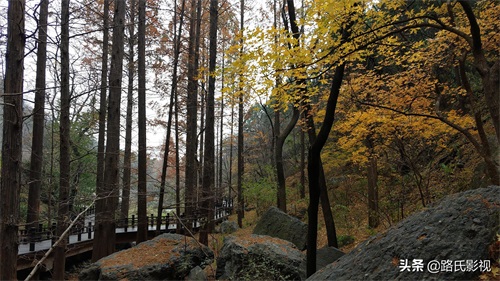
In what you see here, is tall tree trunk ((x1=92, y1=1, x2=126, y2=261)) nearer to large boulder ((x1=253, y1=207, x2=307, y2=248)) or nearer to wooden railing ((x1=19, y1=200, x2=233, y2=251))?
wooden railing ((x1=19, y1=200, x2=233, y2=251))

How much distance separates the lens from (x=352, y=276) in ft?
9.84

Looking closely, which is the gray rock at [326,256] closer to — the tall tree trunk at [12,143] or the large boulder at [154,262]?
the large boulder at [154,262]

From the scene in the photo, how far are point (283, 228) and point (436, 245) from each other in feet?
20.7

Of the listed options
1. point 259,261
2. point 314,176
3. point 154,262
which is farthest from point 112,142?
point 314,176

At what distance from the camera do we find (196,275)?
647 cm

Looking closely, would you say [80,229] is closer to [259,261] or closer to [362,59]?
[259,261]

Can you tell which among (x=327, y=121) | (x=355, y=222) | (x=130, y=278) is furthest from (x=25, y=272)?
(x=355, y=222)

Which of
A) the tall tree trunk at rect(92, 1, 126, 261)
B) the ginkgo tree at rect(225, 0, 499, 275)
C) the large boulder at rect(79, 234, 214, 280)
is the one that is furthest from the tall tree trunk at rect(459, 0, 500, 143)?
the tall tree trunk at rect(92, 1, 126, 261)

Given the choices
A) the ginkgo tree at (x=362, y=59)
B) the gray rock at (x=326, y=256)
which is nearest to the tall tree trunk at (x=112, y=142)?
the ginkgo tree at (x=362, y=59)

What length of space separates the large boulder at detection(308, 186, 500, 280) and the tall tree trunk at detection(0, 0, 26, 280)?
162 inches

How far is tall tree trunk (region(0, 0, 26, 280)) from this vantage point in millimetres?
3816

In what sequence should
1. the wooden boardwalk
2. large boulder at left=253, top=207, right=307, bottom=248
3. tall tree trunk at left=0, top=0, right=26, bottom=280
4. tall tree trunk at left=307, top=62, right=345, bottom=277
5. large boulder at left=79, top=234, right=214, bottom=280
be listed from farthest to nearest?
the wooden boardwalk < large boulder at left=253, top=207, right=307, bottom=248 < large boulder at left=79, top=234, right=214, bottom=280 < tall tree trunk at left=307, top=62, right=345, bottom=277 < tall tree trunk at left=0, top=0, right=26, bottom=280

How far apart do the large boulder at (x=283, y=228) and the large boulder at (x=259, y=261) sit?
5.92ft

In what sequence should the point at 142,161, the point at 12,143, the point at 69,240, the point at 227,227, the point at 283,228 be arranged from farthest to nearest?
Result: 1. the point at 227,227
2. the point at 69,240
3. the point at 142,161
4. the point at 283,228
5. the point at 12,143
